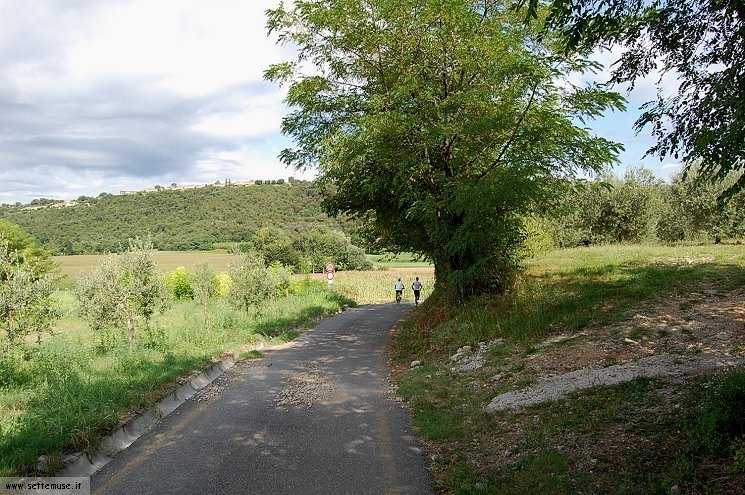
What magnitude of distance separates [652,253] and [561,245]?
17.7 meters

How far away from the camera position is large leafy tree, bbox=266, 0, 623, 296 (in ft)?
39.2

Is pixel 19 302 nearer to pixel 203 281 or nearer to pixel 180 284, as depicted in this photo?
pixel 203 281

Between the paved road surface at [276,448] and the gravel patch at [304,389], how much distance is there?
7cm

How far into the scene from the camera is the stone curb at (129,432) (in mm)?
5996

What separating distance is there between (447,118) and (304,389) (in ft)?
25.5

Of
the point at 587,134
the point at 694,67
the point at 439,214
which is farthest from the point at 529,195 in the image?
the point at 694,67

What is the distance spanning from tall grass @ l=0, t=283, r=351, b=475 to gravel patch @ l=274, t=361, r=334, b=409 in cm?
228

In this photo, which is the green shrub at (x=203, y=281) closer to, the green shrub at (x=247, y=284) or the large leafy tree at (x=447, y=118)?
the green shrub at (x=247, y=284)

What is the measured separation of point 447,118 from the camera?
42.8 ft

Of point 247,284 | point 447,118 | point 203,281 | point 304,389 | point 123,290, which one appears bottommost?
point 304,389

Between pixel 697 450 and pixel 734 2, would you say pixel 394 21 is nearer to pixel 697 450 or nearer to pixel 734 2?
pixel 734 2

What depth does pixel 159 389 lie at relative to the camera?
921 centimetres

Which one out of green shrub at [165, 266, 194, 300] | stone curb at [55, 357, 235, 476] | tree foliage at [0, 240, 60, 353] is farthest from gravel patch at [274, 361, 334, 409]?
green shrub at [165, 266, 194, 300]

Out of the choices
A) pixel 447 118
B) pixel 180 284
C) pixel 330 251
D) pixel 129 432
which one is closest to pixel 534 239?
pixel 447 118
